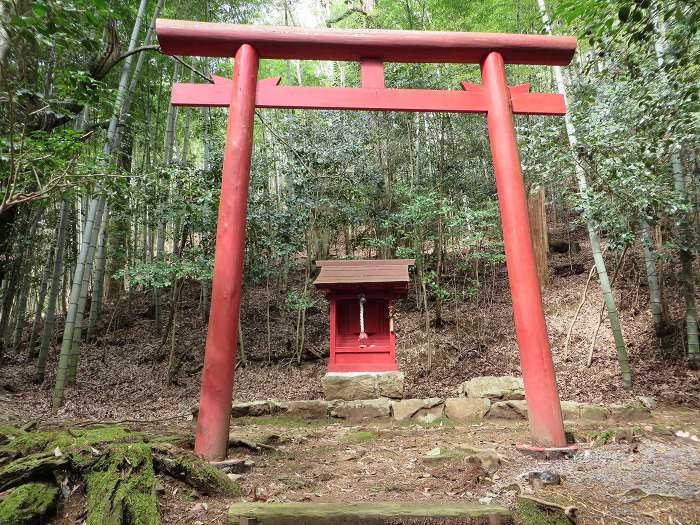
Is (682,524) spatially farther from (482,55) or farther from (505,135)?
(482,55)

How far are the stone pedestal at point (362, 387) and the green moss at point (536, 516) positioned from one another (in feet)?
14.8

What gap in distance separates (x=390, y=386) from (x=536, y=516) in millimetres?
4622

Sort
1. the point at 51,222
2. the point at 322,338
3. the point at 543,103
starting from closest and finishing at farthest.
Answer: the point at 543,103
the point at 51,222
the point at 322,338

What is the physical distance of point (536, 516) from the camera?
83.0 inches

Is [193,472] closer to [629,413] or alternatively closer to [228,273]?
[228,273]

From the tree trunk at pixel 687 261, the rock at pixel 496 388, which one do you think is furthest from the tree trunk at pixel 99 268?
the tree trunk at pixel 687 261

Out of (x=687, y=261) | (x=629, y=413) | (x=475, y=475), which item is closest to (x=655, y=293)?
(x=687, y=261)

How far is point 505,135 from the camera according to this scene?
3805 millimetres

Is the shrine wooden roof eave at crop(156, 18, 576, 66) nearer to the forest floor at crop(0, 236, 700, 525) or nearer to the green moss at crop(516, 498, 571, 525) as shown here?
the forest floor at crop(0, 236, 700, 525)

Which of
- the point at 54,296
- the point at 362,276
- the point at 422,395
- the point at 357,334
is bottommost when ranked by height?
the point at 422,395

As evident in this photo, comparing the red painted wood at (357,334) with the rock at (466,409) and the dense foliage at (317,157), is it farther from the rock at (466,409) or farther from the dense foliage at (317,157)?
the dense foliage at (317,157)

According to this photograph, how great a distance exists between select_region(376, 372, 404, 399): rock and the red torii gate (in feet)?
11.4

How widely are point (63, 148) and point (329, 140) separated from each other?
655 cm

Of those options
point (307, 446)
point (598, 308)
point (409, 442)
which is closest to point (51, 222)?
point (307, 446)
